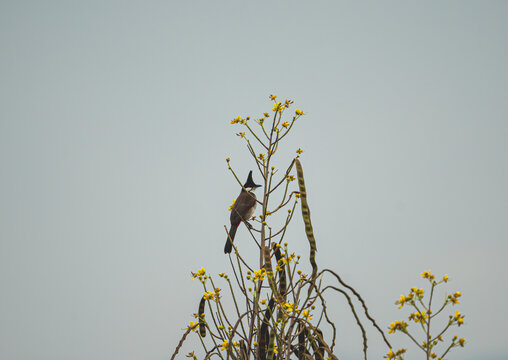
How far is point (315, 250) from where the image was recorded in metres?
3.24

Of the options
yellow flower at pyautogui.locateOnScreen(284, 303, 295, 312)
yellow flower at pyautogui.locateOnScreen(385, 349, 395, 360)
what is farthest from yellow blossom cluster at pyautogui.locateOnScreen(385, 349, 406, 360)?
yellow flower at pyautogui.locateOnScreen(284, 303, 295, 312)

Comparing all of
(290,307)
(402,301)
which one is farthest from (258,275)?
(402,301)

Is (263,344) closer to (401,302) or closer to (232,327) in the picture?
(232,327)

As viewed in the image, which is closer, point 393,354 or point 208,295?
point 393,354

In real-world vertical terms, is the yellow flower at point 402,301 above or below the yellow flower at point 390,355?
above

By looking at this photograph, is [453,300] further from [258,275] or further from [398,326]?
[258,275]

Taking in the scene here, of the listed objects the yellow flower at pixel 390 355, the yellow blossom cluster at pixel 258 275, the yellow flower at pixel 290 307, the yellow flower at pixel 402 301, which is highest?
the yellow blossom cluster at pixel 258 275

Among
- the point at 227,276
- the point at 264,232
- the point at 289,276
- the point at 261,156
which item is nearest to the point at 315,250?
the point at 289,276

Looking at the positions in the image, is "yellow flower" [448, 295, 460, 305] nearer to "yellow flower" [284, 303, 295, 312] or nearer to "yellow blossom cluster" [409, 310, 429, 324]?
"yellow blossom cluster" [409, 310, 429, 324]

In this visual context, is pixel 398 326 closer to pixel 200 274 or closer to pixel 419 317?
pixel 419 317

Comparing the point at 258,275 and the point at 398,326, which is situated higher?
the point at 258,275

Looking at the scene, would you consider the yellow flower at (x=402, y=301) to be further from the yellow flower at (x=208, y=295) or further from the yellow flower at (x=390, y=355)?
the yellow flower at (x=208, y=295)

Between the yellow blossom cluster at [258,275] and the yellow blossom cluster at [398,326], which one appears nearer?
the yellow blossom cluster at [398,326]

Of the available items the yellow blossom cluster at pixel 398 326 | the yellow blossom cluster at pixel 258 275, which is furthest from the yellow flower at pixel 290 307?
the yellow blossom cluster at pixel 398 326
